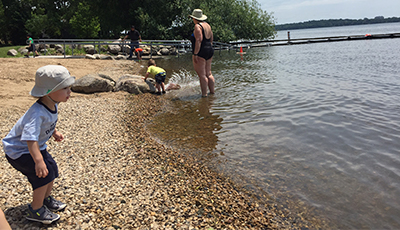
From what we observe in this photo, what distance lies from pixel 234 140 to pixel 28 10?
47.4m

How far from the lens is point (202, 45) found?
356 inches

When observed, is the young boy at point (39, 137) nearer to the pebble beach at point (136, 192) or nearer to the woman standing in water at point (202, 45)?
the pebble beach at point (136, 192)

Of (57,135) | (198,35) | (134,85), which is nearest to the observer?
(57,135)

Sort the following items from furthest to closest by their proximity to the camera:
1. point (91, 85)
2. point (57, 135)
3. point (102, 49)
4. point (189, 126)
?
point (102, 49)
point (91, 85)
point (189, 126)
point (57, 135)

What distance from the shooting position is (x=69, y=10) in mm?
42281

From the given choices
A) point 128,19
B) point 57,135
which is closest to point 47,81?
point 57,135

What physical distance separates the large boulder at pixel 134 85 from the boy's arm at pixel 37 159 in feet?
25.4

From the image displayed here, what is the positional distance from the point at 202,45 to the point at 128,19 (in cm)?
2894

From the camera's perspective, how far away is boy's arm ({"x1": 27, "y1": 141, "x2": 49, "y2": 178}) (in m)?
2.65

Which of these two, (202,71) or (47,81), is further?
(202,71)

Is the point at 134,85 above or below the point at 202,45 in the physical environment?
below

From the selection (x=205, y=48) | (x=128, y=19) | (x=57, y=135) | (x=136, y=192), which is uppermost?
(x=128, y=19)

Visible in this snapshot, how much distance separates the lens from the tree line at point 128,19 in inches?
1286

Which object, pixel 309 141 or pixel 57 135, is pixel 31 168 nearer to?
pixel 57 135
